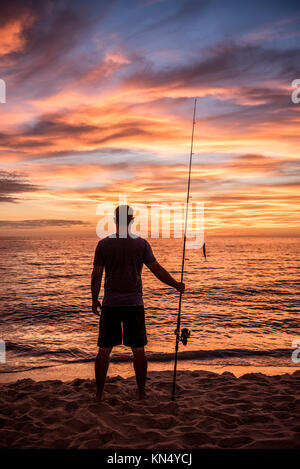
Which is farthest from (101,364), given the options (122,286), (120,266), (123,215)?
(123,215)

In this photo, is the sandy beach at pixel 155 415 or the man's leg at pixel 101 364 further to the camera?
the man's leg at pixel 101 364

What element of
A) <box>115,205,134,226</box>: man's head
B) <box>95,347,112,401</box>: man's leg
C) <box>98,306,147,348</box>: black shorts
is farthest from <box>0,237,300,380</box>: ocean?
<box>115,205,134,226</box>: man's head

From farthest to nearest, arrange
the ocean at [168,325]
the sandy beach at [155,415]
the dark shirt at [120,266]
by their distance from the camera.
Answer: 1. the ocean at [168,325]
2. the dark shirt at [120,266]
3. the sandy beach at [155,415]

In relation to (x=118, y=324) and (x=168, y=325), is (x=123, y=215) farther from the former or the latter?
(x=168, y=325)

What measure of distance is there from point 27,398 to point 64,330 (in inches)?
240

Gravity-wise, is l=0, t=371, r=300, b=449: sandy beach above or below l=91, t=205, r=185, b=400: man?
below

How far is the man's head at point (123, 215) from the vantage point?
13.2 ft

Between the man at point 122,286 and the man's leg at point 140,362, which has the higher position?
the man at point 122,286

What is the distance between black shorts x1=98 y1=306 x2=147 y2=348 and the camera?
13.1 feet

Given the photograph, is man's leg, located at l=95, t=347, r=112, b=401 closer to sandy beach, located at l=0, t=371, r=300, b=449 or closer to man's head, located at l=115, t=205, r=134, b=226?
sandy beach, located at l=0, t=371, r=300, b=449

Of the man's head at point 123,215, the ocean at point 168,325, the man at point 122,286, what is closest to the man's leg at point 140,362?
the man at point 122,286

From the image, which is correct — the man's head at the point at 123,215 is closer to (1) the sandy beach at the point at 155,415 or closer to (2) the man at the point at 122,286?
(2) the man at the point at 122,286
